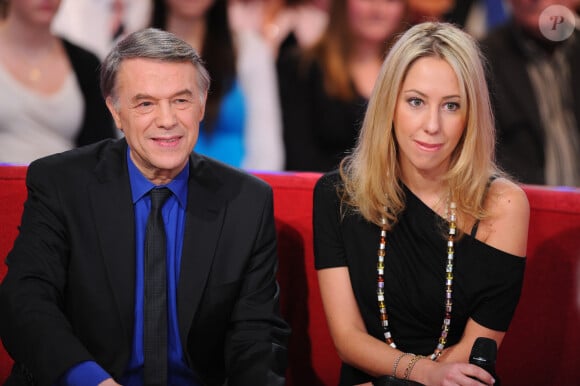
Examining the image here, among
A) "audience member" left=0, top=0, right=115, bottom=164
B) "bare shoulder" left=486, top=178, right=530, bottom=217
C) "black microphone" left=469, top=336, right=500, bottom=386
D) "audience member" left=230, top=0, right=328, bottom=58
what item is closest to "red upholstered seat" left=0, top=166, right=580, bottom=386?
"bare shoulder" left=486, top=178, right=530, bottom=217

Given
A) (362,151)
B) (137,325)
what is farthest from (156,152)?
(362,151)

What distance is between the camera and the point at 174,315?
1759mm

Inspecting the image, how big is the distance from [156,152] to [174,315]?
1.11ft

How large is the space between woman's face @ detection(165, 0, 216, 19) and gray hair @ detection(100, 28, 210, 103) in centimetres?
180

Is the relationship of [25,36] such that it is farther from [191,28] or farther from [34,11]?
[191,28]

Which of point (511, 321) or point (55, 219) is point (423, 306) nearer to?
point (511, 321)

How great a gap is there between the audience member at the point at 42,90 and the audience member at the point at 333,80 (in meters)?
0.79

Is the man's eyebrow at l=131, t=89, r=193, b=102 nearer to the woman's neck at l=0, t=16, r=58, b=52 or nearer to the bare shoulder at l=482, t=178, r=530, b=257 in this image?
the bare shoulder at l=482, t=178, r=530, b=257

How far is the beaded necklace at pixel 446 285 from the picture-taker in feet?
6.08

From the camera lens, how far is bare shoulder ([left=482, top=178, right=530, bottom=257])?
184 centimetres

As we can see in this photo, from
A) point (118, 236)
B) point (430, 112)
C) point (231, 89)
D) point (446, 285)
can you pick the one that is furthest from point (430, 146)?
point (231, 89)

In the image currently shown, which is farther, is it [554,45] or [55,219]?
[554,45]

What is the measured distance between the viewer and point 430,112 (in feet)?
5.93

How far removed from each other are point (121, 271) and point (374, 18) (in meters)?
2.31
